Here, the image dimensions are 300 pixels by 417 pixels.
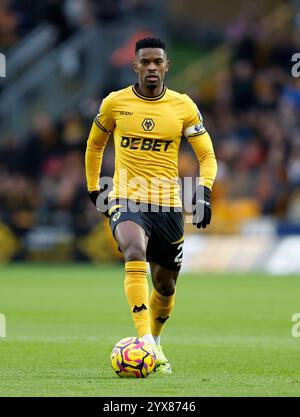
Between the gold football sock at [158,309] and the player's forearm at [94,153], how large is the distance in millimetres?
1102

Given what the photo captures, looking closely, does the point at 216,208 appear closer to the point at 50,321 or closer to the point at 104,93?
the point at 104,93

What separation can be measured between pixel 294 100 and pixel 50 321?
1336cm

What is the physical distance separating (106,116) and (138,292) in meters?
1.59

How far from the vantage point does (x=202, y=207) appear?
934 cm

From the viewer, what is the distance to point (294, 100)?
26141 millimetres

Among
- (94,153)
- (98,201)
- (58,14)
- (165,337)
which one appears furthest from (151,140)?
(58,14)

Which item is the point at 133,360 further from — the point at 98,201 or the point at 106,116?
the point at 106,116

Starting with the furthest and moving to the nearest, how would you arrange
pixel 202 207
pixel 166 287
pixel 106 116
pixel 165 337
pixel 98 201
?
pixel 165 337, pixel 98 201, pixel 166 287, pixel 106 116, pixel 202 207

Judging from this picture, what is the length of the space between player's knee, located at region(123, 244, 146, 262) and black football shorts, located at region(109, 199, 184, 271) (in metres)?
0.35

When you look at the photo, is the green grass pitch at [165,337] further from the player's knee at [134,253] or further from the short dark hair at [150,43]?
the short dark hair at [150,43]

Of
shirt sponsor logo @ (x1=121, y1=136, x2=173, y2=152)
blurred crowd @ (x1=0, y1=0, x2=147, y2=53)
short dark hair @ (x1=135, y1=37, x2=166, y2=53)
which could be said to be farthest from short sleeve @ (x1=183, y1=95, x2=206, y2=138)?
blurred crowd @ (x1=0, y1=0, x2=147, y2=53)

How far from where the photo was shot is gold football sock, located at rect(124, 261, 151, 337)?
914cm

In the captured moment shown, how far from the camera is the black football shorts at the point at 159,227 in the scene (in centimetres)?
961

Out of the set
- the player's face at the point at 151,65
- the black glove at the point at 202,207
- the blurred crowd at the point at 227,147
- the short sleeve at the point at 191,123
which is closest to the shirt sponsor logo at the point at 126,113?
the player's face at the point at 151,65
